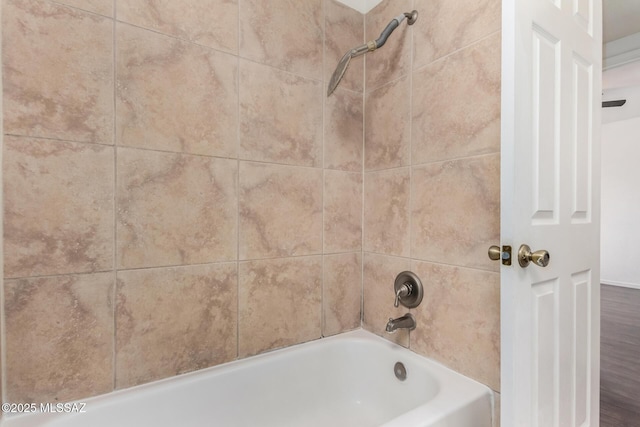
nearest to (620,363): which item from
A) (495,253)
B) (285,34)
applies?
(495,253)

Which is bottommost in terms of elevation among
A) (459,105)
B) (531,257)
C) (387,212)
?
(531,257)

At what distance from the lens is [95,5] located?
0.94 metres

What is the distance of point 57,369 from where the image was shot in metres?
0.90

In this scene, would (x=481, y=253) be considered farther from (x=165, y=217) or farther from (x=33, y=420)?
(x=33, y=420)

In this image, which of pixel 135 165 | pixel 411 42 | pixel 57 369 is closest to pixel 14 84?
pixel 135 165

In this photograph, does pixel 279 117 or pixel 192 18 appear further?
pixel 279 117

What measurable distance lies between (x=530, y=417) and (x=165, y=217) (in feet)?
4.15

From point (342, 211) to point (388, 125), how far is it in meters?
0.46

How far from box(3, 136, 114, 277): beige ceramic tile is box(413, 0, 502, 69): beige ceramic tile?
123 centimetres

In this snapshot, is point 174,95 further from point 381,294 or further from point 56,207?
point 381,294

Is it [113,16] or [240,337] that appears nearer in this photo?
[113,16]

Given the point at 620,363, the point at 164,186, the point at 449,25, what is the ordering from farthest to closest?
the point at 620,363
the point at 449,25
the point at 164,186

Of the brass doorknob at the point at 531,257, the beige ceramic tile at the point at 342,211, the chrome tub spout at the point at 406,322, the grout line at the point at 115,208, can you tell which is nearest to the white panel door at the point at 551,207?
the brass doorknob at the point at 531,257

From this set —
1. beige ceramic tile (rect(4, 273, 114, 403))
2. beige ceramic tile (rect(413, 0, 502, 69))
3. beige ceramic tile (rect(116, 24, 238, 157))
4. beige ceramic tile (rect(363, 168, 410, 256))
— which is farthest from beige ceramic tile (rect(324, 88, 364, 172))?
beige ceramic tile (rect(4, 273, 114, 403))
